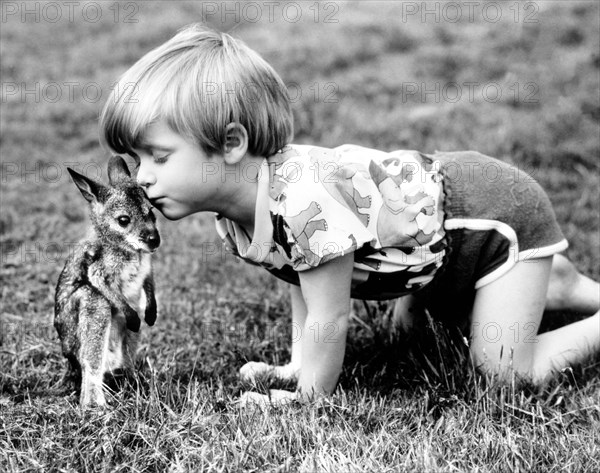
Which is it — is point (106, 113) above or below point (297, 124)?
above

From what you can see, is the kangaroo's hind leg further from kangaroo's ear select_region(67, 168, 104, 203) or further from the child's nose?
the child's nose

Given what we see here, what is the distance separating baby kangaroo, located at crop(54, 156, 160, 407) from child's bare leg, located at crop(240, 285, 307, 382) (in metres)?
0.70

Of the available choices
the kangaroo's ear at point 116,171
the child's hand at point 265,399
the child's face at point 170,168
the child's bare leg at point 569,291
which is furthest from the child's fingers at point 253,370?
the child's bare leg at point 569,291

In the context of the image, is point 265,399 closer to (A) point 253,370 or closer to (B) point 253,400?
(B) point 253,400

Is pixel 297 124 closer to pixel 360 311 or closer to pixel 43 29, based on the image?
pixel 360 311

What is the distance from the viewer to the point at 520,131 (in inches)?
220

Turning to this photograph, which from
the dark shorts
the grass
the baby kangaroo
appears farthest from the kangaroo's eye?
the dark shorts

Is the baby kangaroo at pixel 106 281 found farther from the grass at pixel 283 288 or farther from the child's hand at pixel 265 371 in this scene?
the child's hand at pixel 265 371

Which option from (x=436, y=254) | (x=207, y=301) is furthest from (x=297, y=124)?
(x=436, y=254)

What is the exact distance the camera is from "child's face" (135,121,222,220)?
270 cm

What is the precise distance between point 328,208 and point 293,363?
0.98 meters

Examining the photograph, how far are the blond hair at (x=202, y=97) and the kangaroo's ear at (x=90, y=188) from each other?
266 mm

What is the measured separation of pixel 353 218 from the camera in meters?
2.76

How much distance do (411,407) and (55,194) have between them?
3268 millimetres
